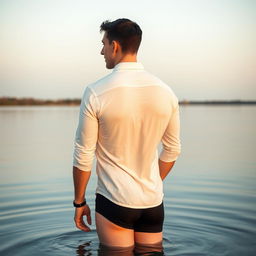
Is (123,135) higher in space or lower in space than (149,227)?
higher

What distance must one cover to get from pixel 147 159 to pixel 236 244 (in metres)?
2.52

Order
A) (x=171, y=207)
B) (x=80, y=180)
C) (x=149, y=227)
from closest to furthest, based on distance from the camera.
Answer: (x=80, y=180) → (x=149, y=227) → (x=171, y=207)

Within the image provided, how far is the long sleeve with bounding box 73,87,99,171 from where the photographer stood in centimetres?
377

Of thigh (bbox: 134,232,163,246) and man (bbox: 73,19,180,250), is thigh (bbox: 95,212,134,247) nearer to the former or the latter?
man (bbox: 73,19,180,250)

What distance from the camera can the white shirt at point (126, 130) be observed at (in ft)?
12.3

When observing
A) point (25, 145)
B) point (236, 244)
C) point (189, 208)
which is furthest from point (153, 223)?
point (25, 145)

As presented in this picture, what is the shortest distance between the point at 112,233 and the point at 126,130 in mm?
866

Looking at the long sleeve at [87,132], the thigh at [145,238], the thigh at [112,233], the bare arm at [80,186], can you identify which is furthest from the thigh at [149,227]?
the long sleeve at [87,132]

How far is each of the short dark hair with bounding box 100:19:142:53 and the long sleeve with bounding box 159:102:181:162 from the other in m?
0.64

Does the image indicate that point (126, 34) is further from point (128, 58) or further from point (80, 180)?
point (80, 180)

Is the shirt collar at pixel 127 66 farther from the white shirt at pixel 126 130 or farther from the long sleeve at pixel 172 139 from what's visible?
the long sleeve at pixel 172 139

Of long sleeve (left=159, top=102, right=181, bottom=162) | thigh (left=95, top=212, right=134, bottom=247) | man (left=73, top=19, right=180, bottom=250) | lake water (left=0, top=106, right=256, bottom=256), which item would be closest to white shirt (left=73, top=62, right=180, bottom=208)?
man (left=73, top=19, right=180, bottom=250)

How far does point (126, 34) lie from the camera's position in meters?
3.82

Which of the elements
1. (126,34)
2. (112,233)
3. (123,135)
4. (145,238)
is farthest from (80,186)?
(126,34)
